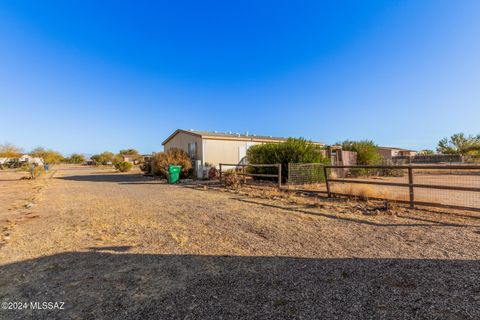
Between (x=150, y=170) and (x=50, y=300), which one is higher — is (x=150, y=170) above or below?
above

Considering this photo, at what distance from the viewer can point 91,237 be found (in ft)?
15.3

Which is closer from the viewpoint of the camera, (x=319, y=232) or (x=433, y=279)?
(x=433, y=279)

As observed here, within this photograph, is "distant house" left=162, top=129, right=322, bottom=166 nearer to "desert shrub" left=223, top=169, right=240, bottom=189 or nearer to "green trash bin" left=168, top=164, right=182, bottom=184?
"green trash bin" left=168, top=164, right=182, bottom=184

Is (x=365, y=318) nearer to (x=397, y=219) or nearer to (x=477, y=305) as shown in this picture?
(x=477, y=305)

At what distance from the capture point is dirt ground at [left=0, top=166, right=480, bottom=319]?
2350 millimetres

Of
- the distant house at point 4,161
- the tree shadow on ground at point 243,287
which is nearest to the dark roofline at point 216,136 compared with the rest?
the tree shadow on ground at point 243,287

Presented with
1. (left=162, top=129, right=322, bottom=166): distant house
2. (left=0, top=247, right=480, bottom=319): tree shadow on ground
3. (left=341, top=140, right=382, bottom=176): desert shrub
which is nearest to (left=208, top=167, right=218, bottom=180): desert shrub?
(left=162, top=129, right=322, bottom=166): distant house

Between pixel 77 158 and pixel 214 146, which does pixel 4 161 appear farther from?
pixel 214 146

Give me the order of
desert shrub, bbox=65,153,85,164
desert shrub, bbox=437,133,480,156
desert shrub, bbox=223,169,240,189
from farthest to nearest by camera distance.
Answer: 1. desert shrub, bbox=65,153,85,164
2. desert shrub, bbox=437,133,480,156
3. desert shrub, bbox=223,169,240,189

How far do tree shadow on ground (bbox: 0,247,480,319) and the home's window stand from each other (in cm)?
1443

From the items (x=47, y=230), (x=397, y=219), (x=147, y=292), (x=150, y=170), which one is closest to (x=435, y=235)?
(x=397, y=219)

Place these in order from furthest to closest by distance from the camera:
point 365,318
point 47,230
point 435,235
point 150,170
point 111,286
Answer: point 150,170 → point 47,230 → point 435,235 → point 111,286 → point 365,318

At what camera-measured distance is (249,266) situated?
3.24m

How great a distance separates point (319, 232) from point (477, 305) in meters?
2.48
